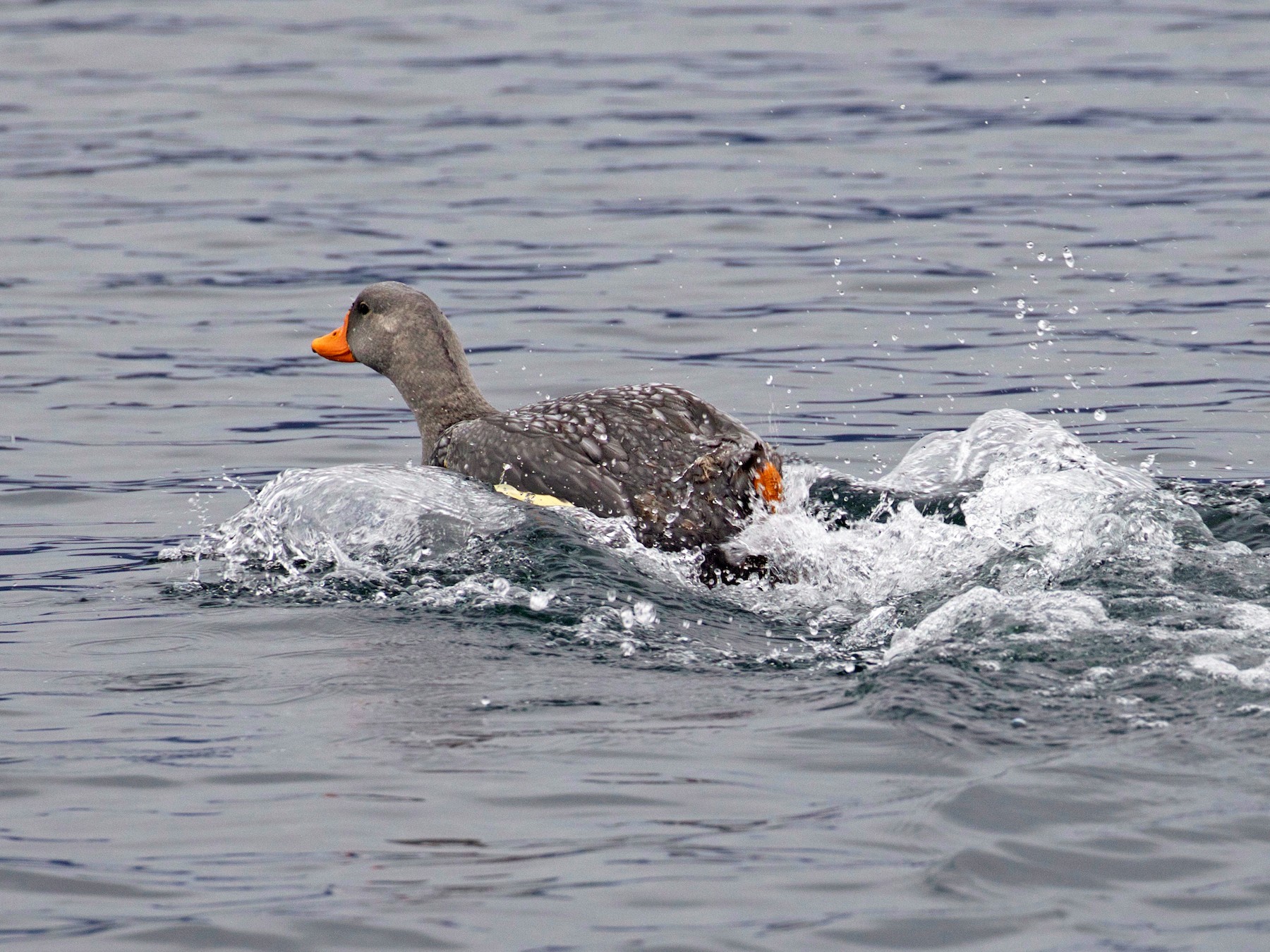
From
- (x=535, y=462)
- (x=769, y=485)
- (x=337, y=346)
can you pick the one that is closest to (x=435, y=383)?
(x=337, y=346)

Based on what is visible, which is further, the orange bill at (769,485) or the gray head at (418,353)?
the gray head at (418,353)

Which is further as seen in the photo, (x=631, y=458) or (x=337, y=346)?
(x=337, y=346)

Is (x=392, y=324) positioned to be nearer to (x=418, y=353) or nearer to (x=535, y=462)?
(x=418, y=353)

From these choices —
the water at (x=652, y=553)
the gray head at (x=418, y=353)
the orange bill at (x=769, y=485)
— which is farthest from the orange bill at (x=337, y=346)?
the orange bill at (x=769, y=485)

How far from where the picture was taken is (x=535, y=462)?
23.0 ft

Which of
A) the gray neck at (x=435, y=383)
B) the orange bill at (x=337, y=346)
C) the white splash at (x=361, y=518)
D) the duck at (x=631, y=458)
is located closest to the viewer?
the duck at (x=631, y=458)

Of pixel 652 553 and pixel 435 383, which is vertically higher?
pixel 435 383

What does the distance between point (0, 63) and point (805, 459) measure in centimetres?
1351

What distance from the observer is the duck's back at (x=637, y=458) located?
674cm

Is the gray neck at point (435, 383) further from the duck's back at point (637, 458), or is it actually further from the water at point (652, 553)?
the water at point (652, 553)

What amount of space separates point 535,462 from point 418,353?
143 centimetres

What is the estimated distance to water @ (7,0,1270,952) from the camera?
13.8 ft

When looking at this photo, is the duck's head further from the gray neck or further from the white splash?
the white splash

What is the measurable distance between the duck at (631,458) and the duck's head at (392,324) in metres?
0.35
